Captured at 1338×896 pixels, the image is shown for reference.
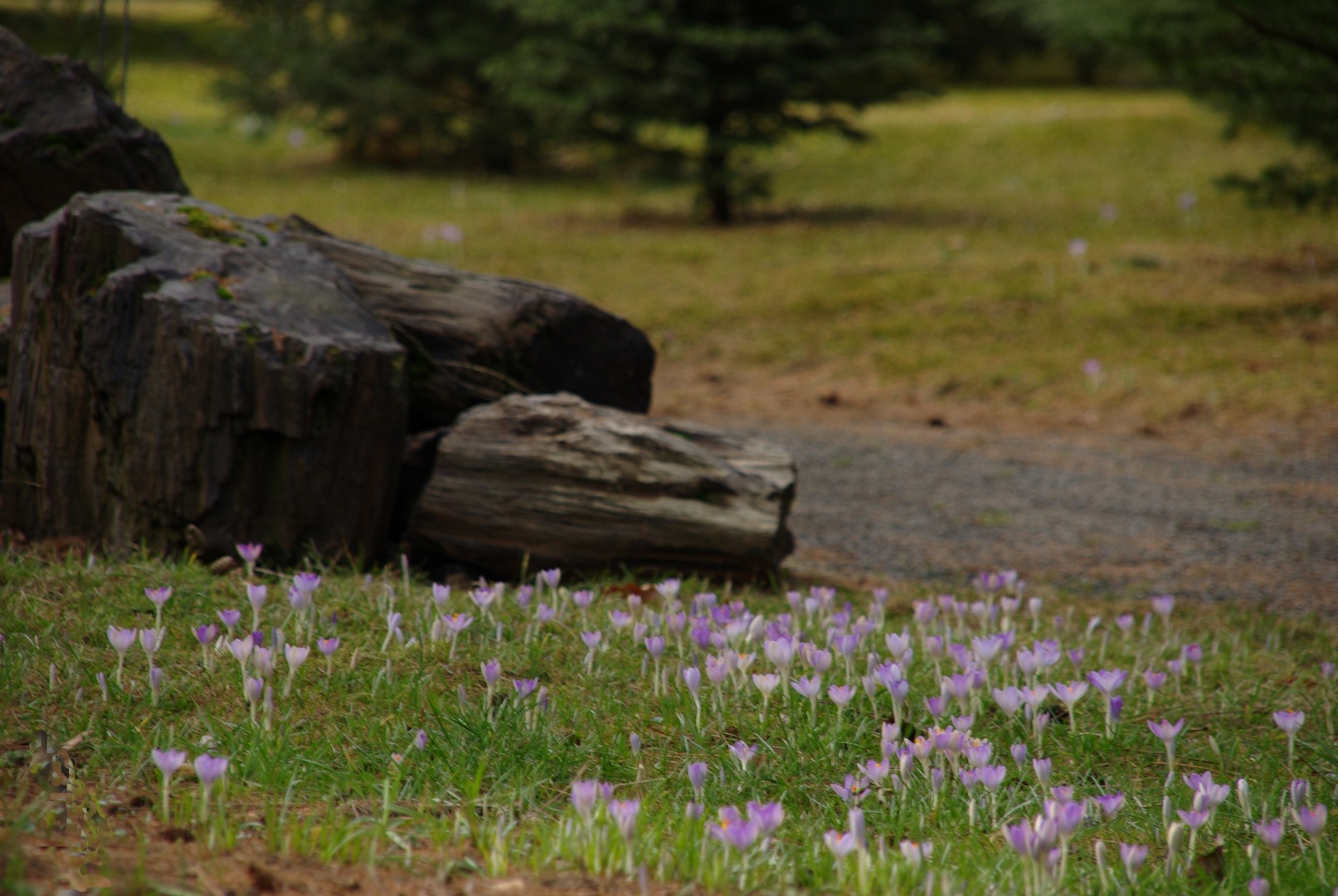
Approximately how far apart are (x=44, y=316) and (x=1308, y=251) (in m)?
13.9

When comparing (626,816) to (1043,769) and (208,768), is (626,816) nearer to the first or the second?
(208,768)

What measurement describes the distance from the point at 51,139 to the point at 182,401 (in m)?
2.21

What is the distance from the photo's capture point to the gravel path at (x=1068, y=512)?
6.09 metres

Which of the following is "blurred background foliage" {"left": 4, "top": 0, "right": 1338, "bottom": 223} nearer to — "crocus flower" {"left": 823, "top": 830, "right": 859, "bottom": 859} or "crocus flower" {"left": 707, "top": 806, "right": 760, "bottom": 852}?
"crocus flower" {"left": 707, "top": 806, "right": 760, "bottom": 852}

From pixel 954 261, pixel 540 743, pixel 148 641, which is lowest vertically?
pixel 540 743

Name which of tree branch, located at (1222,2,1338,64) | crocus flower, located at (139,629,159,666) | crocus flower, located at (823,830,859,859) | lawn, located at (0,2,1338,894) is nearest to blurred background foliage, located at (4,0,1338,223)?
tree branch, located at (1222,2,1338,64)

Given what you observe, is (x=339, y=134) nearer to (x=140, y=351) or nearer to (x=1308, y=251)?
(x=1308, y=251)

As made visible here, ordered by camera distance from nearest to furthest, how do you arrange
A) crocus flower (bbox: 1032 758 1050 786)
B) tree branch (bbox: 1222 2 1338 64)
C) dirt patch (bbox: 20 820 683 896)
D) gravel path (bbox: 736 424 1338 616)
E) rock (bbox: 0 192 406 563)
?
dirt patch (bbox: 20 820 683 896)
crocus flower (bbox: 1032 758 1050 786)
rock (bbox: 0 192 406 563)
gravel path (bbox: 736 424 1338 616)
tree branch (bbox: 1222 2 1338 64)

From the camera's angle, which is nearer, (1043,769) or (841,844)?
(841,844)

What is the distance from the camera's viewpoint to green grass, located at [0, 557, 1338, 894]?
2.35 metres

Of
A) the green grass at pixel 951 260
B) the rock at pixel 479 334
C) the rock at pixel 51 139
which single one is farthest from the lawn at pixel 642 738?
the green grass at pixel 951 260

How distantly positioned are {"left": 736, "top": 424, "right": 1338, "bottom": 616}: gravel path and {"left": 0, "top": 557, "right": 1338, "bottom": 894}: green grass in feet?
5.38

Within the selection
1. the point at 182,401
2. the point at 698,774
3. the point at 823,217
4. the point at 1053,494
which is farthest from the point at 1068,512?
the point at 823,217

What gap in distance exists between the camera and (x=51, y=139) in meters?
5.85
